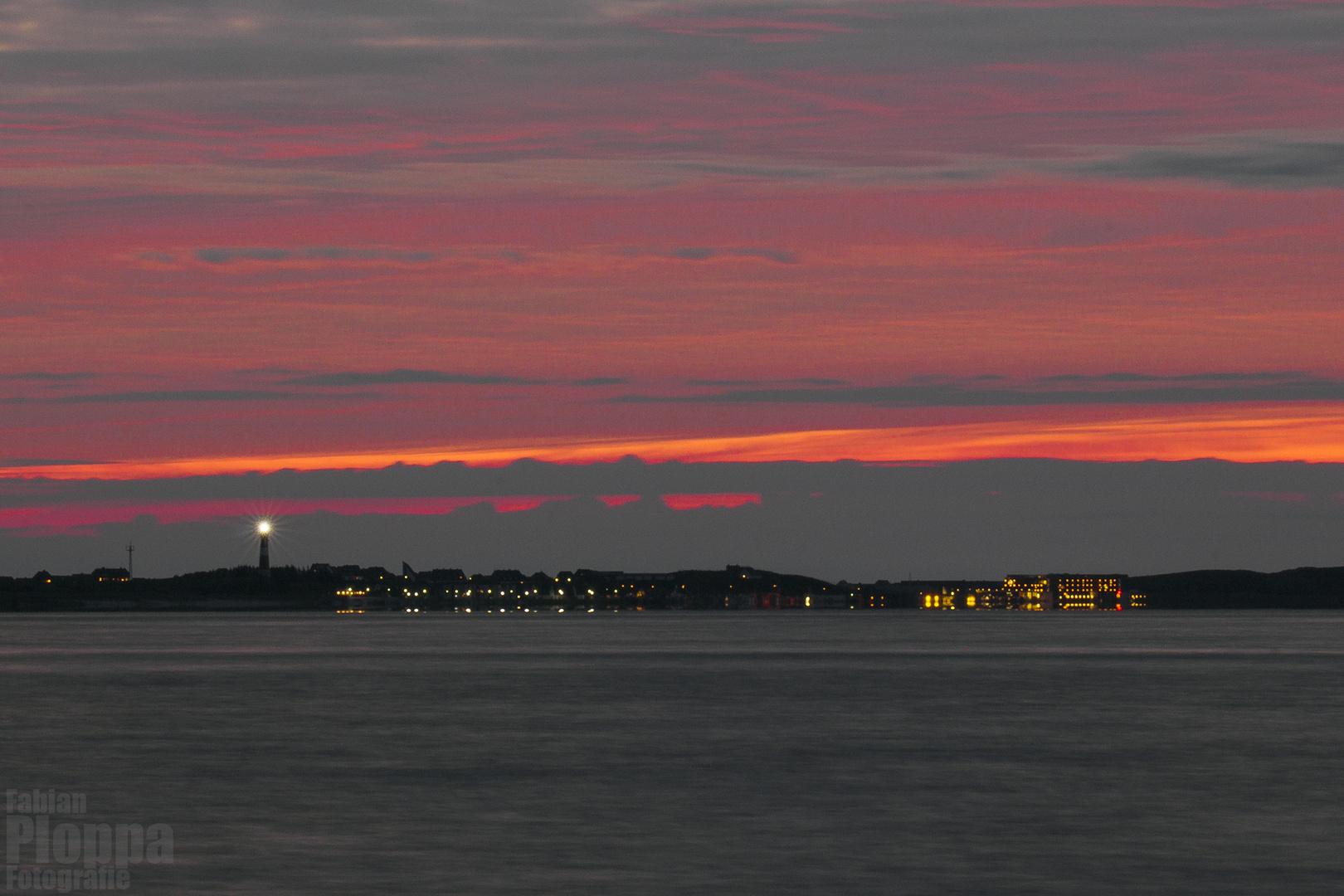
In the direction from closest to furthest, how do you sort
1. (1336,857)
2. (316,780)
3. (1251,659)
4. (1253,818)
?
(1336,857)
(1253,818)
(316,780)
(1251,659)

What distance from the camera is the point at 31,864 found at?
117 ft

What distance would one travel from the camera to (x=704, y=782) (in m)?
52.7

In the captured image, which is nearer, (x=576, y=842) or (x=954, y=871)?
(x=954, y=871)

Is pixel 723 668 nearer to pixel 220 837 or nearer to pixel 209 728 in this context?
pixel 209 728

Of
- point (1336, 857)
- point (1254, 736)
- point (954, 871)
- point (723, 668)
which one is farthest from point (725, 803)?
point (723, 668)

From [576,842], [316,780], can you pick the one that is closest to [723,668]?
[316,780]

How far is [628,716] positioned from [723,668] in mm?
54411

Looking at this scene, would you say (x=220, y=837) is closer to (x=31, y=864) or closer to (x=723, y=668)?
(x=31, y=864)

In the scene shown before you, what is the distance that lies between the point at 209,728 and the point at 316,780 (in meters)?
21.7

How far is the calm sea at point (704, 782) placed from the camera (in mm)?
36750

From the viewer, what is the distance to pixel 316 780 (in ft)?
171

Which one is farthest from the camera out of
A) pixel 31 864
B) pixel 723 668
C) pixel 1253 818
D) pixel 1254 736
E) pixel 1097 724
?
pixel 723 668

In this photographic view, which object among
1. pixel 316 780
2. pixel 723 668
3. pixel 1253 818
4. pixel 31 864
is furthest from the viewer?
pixel 723 668

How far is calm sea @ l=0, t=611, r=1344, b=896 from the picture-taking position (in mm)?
36750
